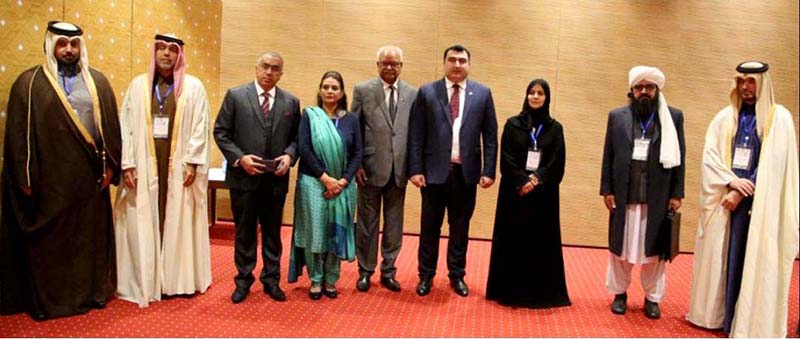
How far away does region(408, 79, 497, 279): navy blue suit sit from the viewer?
4328 millimetres

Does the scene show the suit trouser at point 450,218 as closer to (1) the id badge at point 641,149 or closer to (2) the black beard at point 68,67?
(1) the id badge at point 641,149

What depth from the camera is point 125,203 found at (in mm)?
4152

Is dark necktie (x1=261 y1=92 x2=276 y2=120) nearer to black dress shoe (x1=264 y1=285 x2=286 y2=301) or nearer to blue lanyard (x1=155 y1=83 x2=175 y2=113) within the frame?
blue lanyard (x1=155 y1=83 x2=175 y2=113)

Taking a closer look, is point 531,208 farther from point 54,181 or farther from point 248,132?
point 54,181

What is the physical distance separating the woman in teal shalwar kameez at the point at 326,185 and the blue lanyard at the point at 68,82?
4.56 ft

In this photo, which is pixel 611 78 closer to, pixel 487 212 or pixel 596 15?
pixel 596 15

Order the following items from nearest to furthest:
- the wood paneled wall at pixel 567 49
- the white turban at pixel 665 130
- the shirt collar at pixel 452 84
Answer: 1. the white turban at pixel 665 130
2. the shirt collar at pixel 452 84
3. the wood paneled wall at pixel 567 49

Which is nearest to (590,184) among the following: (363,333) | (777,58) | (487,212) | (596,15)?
(487,212)

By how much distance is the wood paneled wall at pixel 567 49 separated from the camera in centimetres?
634

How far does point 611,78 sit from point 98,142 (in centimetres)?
477

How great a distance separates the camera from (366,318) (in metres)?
3.95

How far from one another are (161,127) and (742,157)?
11.9ft

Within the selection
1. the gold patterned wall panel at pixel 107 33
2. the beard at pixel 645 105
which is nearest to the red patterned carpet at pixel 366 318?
the beard at pixel 645 105

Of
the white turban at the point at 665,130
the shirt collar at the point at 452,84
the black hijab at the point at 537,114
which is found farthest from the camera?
the shirt collar at the point at 452,84
